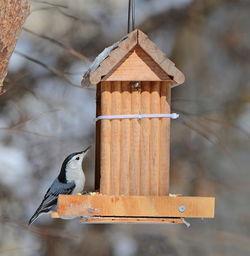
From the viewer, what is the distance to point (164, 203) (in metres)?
2.65

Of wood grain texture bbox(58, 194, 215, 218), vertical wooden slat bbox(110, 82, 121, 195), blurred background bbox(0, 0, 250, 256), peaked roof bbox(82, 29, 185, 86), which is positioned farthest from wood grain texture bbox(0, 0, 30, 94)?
blurred background bbox(0, 0, 250, 256)

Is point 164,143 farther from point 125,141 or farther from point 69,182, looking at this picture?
point 69,182

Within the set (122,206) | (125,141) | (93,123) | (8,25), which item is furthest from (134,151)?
(93,123)

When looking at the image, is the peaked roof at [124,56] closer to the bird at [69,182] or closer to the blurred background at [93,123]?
the bird at [69,182]

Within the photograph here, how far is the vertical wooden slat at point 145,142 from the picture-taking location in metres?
2.79

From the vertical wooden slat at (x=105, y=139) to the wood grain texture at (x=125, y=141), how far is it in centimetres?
5

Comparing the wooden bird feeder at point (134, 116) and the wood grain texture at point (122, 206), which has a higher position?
the wooden bird feeder at point (134, 116)

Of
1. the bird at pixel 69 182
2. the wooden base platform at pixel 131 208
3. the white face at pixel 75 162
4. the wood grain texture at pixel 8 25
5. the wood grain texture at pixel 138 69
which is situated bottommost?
the wooden base platform at pixel 131 208

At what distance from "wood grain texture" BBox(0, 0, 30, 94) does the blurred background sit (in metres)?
2.44

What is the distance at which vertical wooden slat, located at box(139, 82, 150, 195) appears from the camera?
2785mm

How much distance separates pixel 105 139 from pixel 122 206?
0.29m

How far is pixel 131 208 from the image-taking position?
263cm

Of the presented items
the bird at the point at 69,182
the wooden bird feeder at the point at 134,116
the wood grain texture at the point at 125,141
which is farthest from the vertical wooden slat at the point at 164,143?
the bird at the point at 69,182

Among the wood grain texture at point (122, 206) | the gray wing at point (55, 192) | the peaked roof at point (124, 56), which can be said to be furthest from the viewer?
the gray wing at point (55, 192)
